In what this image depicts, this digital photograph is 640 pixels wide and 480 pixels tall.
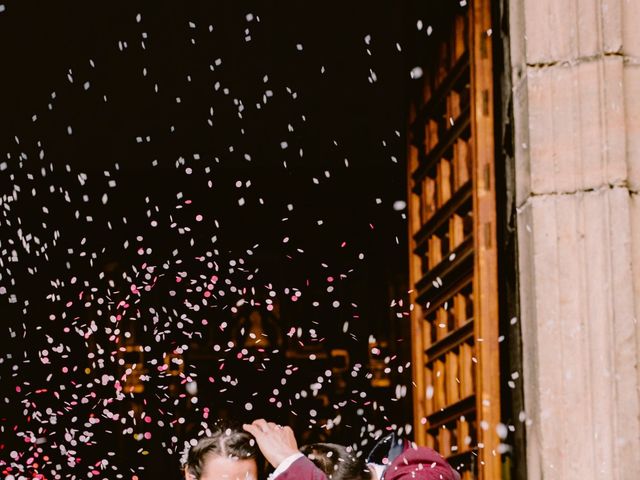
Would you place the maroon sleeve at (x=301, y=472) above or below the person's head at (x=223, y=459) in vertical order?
below

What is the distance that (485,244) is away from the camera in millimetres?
3268

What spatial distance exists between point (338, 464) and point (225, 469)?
15.0 inches

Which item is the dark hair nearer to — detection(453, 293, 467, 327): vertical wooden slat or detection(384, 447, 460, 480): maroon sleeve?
detection(384, 447, 460, 480): maroon sleeve

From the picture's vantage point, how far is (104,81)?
17.8 feet

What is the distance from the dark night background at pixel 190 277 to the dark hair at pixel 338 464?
2614 millimetres

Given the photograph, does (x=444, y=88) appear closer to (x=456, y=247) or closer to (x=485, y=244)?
(x=456, y=247)

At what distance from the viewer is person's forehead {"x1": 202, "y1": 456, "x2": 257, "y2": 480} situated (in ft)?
11.1

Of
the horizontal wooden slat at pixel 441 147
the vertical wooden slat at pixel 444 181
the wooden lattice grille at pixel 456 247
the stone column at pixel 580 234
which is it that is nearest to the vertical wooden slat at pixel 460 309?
the wooden lattice grille at pixel 456 247

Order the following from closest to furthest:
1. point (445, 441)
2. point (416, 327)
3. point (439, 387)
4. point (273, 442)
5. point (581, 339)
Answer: point (581, 339) → point (273, 442) → point (445, 441) → point (439, 387) → point (416, 327)

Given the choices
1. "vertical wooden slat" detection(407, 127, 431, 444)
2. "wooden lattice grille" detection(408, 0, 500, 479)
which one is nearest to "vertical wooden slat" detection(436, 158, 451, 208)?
"wooden lattice grille" detection(408, 0, 500, 479)

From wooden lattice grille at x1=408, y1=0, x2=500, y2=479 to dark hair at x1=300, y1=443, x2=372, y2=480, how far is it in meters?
0.36

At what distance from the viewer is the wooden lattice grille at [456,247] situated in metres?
3.23

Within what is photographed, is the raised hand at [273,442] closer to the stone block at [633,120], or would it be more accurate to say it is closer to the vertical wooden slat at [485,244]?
the vertical wooden slat at [485,244]

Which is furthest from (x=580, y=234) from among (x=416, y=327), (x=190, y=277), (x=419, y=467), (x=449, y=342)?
(x=190, y=277)
